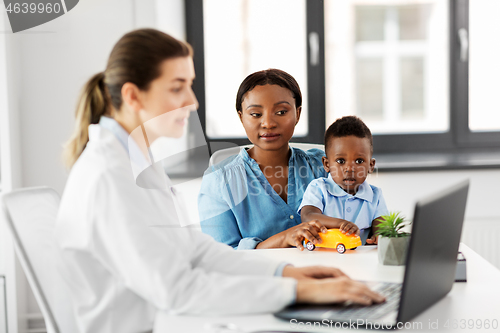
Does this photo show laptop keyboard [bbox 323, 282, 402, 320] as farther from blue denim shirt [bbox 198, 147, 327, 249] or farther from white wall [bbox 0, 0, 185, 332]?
white wall [bbox 0, 0, 185, 332]

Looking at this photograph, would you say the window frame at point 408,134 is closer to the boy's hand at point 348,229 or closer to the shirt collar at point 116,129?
the boy's hand at point 348,229

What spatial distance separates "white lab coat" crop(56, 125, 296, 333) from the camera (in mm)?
745

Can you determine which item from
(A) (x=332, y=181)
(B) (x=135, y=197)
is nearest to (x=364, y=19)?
(A) (x=332, y=181)

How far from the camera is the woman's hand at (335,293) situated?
2.43 ft

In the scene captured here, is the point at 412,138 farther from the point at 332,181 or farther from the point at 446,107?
the point at 332,181

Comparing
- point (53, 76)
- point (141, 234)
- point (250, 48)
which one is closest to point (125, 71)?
point (141, 234)

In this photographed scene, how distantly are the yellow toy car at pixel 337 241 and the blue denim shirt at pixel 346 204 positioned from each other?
23cm

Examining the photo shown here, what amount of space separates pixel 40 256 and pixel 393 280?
0.66m

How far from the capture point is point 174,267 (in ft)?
2.47

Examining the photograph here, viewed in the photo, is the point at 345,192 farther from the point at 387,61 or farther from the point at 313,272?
the point at 387,61

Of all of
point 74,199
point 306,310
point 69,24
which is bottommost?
point 306,310

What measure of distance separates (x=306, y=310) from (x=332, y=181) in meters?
0.72

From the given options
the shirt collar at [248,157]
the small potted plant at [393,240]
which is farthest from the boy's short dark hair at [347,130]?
the small potted plant at [393,240]

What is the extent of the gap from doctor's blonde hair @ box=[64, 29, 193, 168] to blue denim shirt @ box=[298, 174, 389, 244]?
2.05ft
